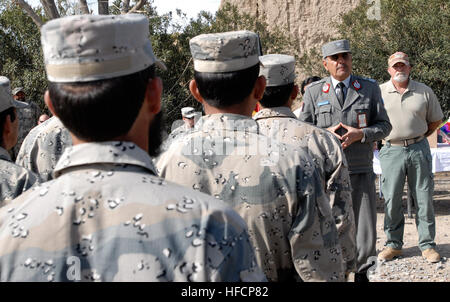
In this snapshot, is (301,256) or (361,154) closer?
(301,256)

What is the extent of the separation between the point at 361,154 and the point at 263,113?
2302mm

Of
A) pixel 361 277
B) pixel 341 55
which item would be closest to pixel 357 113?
pixel 341 55

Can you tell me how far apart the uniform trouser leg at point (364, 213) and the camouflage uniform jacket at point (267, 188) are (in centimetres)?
307

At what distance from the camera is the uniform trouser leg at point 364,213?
516 cm

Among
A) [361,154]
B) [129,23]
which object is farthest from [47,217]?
[361,154]

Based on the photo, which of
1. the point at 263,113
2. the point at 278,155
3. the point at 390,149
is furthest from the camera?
the point at 390,149

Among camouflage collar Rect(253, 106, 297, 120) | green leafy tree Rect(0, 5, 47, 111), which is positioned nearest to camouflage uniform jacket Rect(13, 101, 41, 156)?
green leafy tree Rect(0, 5, 47, 111)

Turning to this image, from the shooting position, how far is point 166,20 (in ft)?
50.5

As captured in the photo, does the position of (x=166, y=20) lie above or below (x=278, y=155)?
below

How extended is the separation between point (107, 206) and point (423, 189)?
18.0 ft

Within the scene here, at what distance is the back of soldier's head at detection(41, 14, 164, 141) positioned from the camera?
1.21m

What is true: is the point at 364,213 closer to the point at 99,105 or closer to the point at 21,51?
the point at 99,105

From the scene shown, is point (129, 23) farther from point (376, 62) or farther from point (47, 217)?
point (376, 62)

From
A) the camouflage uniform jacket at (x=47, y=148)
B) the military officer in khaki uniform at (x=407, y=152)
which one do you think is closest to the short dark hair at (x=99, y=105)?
the camouflage uniform jacket at (x=47, y=148)
